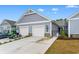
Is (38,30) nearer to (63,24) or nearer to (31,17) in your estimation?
(31,17)

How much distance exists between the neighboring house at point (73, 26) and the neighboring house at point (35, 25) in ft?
0.96

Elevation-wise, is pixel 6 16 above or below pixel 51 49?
above

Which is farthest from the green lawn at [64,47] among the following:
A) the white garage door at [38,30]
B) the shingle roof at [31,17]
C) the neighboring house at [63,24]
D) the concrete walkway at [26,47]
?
the shingle roof at [31,17]

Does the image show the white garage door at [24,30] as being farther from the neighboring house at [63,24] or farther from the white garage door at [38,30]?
the neighboring house at [63,24]

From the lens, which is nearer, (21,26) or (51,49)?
(51,49)

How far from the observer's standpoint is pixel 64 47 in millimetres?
3322

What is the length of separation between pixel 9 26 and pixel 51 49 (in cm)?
104

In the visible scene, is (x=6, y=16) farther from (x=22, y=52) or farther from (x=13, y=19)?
(x=22, y=52)

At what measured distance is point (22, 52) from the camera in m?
3.29

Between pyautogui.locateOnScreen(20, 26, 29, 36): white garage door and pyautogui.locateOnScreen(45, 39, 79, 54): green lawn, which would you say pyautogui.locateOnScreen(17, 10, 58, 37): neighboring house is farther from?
pyautogui.locateOnScreen(45, 39, 79, 54): green lawn

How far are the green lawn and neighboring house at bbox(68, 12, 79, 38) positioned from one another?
0.43ft

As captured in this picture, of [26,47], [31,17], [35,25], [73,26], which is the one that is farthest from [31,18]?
[73,26]
